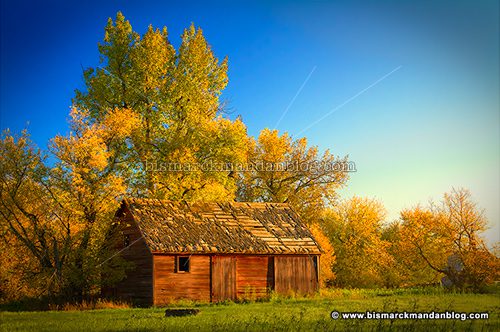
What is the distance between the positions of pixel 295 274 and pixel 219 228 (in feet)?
17.6

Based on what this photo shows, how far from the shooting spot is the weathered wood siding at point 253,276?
34.9 meters

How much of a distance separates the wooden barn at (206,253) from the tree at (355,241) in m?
15.0

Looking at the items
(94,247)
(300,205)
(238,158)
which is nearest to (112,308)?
(94,247)

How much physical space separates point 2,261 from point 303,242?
17202mm

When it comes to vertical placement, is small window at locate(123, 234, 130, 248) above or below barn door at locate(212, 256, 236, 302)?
above

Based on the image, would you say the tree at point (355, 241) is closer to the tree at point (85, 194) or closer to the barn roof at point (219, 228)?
the barn roof at point (219, 228)

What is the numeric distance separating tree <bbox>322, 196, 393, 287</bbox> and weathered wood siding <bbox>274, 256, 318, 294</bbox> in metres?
14.9

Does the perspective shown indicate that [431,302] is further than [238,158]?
No

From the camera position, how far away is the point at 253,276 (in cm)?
3547

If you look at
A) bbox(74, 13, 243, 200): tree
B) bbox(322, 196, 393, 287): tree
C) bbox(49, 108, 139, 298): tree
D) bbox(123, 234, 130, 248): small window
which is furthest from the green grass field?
bbox(322, 196, 393, 287): tree

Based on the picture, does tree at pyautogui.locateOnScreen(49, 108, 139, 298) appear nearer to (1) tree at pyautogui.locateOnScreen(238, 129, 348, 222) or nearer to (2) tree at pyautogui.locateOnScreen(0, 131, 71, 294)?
(2) tree at pyautogui.locateOnScreen(0, 131, 71, 294)

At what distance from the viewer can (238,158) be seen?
142ft

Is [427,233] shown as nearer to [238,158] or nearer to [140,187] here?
[238,158]

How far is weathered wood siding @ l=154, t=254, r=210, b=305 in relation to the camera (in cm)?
3221
